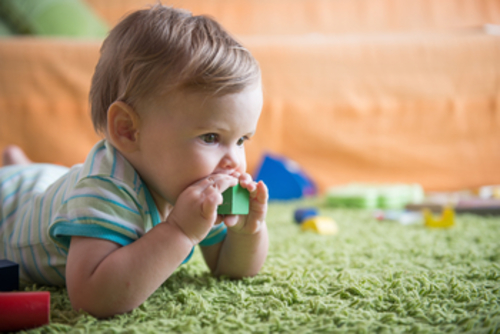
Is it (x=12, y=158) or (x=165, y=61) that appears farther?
(x=12, y=158)

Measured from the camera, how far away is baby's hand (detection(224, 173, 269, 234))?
2.25 ft

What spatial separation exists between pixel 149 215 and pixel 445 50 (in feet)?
5.23

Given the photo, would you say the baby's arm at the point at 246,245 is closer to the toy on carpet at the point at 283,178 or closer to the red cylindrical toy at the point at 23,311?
the red cylindrical toy at the point at 23,311

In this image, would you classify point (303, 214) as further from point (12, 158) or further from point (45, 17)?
point (45, 17)

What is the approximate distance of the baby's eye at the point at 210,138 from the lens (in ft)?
2.22

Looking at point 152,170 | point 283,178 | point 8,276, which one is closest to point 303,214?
point 283,178

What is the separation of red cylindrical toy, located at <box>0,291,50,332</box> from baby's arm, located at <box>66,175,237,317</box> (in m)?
0.05

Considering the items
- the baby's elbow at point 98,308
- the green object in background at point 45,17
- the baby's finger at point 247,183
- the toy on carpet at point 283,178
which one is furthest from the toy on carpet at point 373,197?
the green object in background at point 45,17

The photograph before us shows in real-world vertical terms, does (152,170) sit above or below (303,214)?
above

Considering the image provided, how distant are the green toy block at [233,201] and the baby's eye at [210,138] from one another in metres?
0.08

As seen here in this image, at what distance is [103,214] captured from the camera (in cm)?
63

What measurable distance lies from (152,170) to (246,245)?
→ 0.67 ft

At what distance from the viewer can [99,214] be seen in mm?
627

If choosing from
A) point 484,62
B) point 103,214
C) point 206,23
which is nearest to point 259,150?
point 484,62
